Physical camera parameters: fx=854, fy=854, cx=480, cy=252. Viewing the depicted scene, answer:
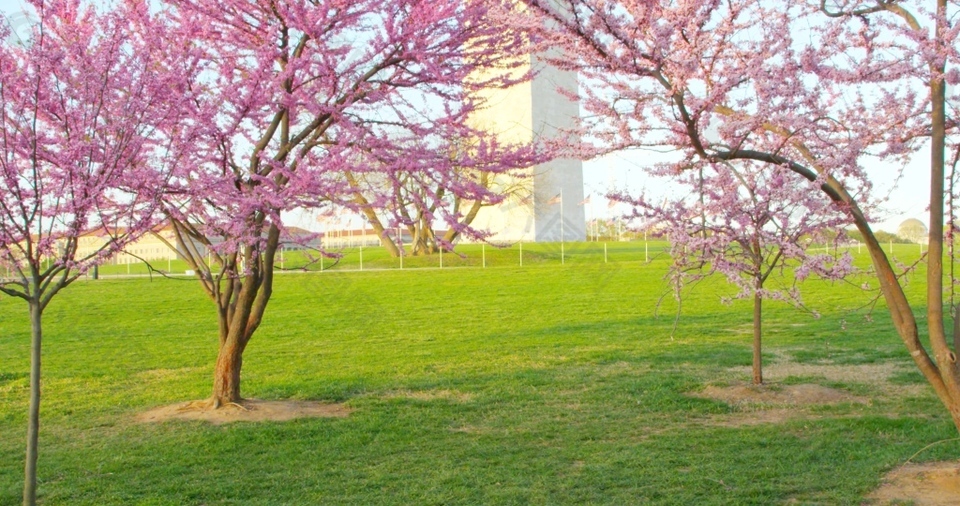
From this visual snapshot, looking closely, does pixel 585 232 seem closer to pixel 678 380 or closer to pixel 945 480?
pixel 678 380

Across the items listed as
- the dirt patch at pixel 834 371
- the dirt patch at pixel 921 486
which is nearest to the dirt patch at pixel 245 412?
the dirt patch at pixel 921 486

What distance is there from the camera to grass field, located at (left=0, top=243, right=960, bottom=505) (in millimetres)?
5566

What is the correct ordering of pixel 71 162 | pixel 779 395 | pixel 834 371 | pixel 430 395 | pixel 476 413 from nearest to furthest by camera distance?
pixel 71 162, pixel 476 413, pixel 779 395, pixel 430 395, pixel 834 371

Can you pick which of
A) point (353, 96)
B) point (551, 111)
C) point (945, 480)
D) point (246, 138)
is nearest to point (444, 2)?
point (353, 96)

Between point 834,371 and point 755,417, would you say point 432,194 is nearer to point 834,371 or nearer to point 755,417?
point 755,417

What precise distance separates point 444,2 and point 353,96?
3.81 feet

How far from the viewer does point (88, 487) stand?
5.70 m

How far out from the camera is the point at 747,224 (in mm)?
7180

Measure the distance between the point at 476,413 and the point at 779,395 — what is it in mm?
3063

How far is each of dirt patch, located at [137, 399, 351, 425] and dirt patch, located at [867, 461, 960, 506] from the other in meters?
4.78

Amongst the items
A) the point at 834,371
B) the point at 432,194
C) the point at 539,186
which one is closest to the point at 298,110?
the point at 432,194

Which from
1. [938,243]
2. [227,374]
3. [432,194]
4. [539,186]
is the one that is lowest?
[227,374]

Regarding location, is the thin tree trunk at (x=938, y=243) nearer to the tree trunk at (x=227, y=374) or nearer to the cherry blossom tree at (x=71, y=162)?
the cherry blossom tree at (x=71, y=162)

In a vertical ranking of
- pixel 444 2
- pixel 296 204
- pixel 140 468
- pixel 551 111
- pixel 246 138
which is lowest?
pixel 140 468
